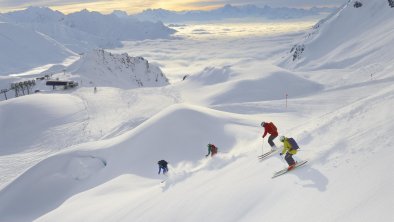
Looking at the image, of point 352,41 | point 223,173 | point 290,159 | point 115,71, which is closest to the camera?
point 290,159

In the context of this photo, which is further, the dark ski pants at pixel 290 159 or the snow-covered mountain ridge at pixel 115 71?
the snow-covered mountain ridge at pixel 115 71

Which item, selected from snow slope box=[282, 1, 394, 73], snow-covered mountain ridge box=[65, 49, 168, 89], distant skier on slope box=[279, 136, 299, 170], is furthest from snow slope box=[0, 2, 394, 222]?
snow slope box=[282, 1, 394, 73]

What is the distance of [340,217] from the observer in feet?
32.2

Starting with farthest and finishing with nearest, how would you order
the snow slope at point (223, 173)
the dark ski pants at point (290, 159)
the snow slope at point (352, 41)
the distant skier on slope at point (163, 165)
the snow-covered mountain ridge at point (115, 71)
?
the snow-covered mountain ridge at point (115, 71) < the snow slope at point (352, 41) < the distant skier on slope at point (163, 165) < the dark ski pants at point (290, 159) < the snow slope at point (223, 173)

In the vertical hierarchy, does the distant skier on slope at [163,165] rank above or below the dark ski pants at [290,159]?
below

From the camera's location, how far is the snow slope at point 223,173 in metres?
11.2

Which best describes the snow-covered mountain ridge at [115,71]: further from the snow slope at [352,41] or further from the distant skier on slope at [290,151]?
the distant skier on slope at [290,151]

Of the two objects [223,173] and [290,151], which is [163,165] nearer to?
[223,173]

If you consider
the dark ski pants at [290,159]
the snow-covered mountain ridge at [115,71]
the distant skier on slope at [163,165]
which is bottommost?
the snow-covered mountain ridge at [115,71]

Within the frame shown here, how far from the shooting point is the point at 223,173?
1661 centimetres

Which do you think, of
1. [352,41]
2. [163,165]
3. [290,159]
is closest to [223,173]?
[290,159]

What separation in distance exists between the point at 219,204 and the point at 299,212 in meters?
3.39

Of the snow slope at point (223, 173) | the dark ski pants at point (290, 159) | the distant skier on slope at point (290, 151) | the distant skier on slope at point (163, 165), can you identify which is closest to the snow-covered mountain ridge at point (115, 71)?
the snow slope at point (223, 173)

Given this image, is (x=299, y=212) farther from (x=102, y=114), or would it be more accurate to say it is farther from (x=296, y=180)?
(x=102, y=114)
